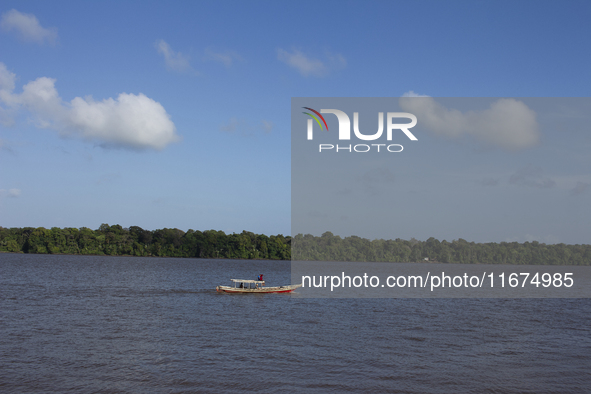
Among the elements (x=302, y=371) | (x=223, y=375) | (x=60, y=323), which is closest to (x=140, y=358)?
(x=223, y=375)

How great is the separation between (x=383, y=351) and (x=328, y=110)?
26104 millimetres

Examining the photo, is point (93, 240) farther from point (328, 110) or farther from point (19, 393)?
point (19, 393)

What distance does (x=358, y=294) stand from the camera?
66.6 meters

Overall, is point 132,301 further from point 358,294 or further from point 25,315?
point 358,294

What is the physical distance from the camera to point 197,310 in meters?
44.5

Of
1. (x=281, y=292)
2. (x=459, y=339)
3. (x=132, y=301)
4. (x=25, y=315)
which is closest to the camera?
(x=459, y=339)

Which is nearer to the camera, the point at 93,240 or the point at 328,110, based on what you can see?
the point at 328,110

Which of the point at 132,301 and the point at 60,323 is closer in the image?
the point at 60,323

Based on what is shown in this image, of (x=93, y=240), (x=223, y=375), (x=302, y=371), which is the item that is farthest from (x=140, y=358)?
(x=93, y=240)

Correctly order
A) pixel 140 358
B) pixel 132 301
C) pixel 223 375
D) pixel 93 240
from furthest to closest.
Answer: pixel 93 240
pixel 132 301
pixel 140 358
pixel 223 375

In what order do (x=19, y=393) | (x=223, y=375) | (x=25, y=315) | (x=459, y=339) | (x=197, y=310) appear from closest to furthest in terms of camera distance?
(x=19, y=393)
(x=223, y=375)
(x=459, y=339)
(x=25, y=315)
(x=197, y=310)

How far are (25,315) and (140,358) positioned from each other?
62.3ft

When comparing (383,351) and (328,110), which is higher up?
(328,110)

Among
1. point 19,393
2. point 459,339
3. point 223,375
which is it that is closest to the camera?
point 19,393
